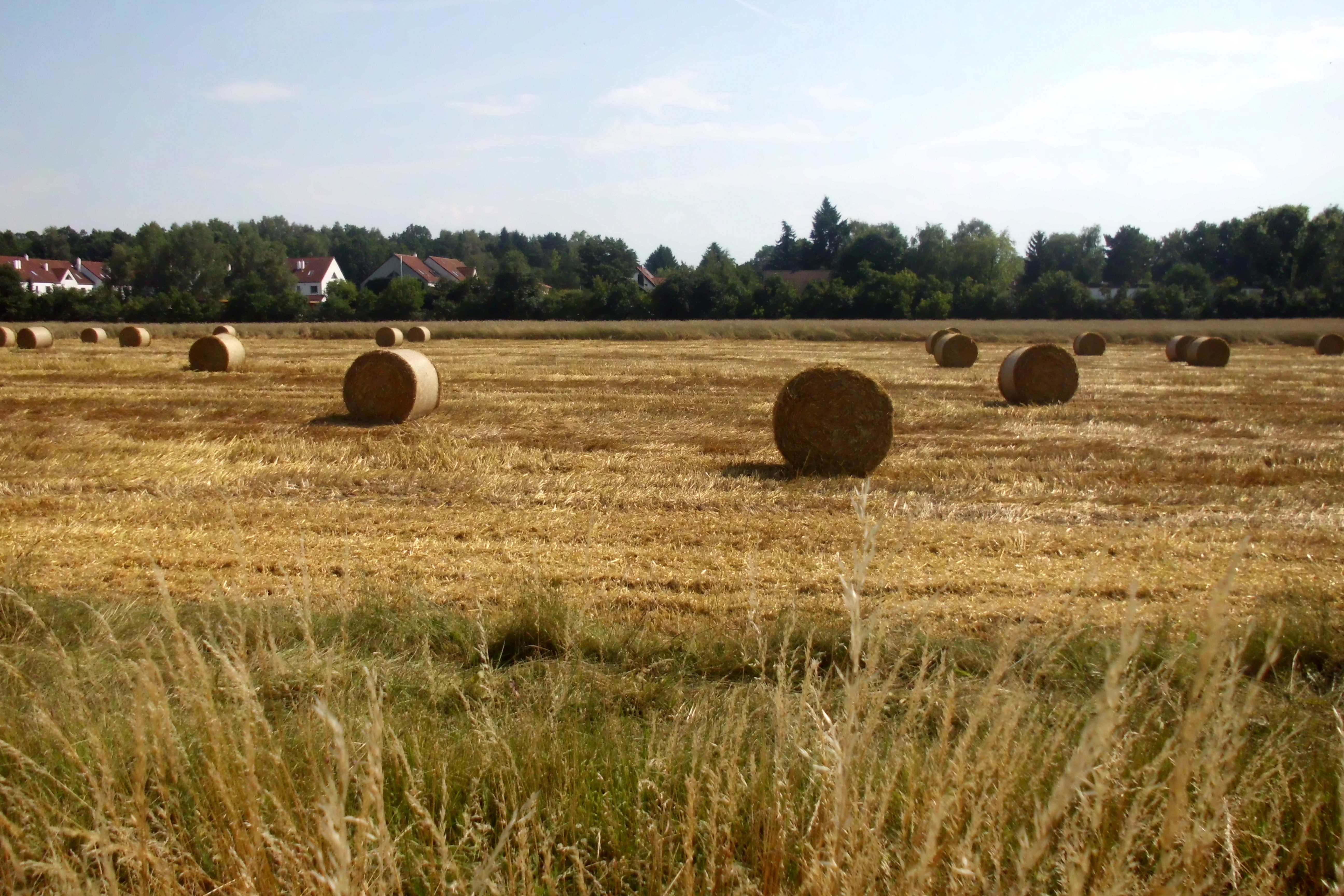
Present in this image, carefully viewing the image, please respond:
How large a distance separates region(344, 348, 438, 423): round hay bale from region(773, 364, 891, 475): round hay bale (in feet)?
22.2

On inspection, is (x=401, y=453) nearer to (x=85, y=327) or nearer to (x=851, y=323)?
(x=85, y=327)

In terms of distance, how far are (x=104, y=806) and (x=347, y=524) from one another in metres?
5.78

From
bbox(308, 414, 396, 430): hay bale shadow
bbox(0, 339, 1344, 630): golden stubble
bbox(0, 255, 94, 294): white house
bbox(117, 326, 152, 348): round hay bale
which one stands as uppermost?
bbox(0, 255, 94, 294): white house

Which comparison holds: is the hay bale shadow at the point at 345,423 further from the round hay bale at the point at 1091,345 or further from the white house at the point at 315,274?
the white house at the point at 315,274

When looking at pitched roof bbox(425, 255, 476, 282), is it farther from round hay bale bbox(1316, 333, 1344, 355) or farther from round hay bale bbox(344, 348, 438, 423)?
round hay bale bbox(344, 348, 438, 423)

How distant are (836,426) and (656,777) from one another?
9076 mm

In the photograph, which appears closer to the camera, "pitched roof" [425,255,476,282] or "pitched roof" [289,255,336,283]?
"pitched roof" [289,255,336,283]

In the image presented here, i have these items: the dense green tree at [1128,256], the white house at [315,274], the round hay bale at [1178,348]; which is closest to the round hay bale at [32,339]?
the round hay bale at [1178,348]

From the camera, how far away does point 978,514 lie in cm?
947

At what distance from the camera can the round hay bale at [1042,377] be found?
760 inches

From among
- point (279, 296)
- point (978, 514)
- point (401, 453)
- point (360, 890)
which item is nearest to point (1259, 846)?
point (360, 890)

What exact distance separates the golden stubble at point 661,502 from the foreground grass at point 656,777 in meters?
0.48

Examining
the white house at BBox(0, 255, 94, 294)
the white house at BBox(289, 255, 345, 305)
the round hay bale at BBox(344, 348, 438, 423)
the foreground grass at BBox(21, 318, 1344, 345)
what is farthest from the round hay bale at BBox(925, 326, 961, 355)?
the white house at BBox(0, 255, 94, 294)

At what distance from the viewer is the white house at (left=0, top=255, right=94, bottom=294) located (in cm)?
10212
